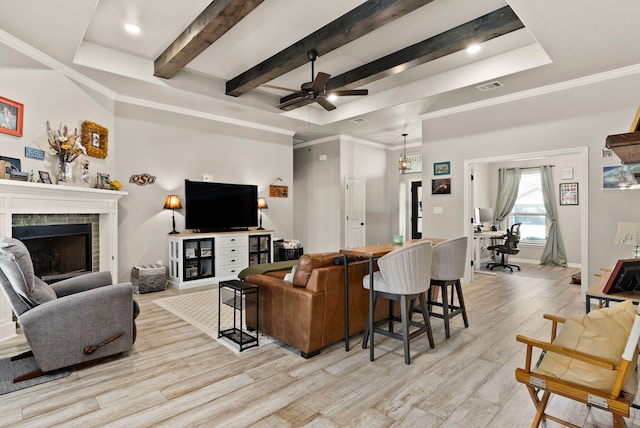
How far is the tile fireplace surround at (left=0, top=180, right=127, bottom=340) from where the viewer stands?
10.5 feet

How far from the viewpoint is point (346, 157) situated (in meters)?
8.01

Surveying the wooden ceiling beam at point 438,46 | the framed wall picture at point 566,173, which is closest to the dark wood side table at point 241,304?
the wooden ceiling beam at point 438,46

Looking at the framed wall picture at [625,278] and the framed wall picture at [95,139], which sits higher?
the framed wall picture at [95,139]

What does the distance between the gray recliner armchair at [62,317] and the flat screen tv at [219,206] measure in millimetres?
3009

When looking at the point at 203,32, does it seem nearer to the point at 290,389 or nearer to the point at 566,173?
the point at 290,389

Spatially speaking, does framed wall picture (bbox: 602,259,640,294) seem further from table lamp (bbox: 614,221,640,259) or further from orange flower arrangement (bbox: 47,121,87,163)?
orange flower arrangement (bbox: 47,121,87,163)

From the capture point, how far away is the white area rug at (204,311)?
3.28 m

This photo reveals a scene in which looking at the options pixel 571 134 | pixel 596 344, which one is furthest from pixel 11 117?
pixel 571 134

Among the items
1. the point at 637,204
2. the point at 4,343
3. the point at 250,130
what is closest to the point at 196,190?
the point at 250,130

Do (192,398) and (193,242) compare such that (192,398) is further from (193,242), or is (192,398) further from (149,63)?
(149,63)

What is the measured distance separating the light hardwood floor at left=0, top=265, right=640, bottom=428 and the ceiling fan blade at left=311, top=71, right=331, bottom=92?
9.27 ft

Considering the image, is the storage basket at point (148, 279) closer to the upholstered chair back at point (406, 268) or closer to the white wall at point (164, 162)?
the white wall at point (164, 162)

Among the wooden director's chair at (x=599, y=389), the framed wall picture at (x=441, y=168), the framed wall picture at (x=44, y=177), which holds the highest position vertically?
the framed wall picture at (x=441, y=168)

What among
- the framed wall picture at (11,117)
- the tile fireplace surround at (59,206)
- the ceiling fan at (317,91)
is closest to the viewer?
the tile fireplace surround at (59,206)
